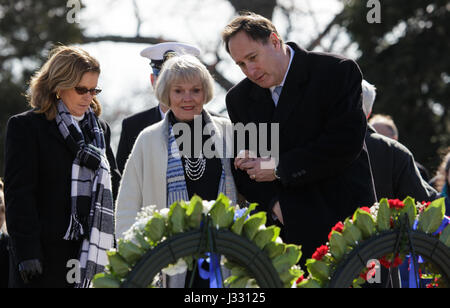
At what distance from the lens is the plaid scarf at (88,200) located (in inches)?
143

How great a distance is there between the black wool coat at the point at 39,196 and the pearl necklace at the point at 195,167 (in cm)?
58

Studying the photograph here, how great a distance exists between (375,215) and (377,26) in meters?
9.93

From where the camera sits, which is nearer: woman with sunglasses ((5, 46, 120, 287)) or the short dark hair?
the short dark hair

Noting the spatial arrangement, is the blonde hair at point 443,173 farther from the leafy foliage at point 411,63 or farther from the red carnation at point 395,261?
the leafy foliage at point 411,63

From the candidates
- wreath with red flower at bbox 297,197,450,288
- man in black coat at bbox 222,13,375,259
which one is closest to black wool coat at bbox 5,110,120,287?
man in black coat at bbox 222,13,375,259

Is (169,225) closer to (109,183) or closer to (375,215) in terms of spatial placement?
(375,215)

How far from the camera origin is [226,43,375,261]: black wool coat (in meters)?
3.20

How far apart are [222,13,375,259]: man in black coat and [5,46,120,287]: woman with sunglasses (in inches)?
29.8

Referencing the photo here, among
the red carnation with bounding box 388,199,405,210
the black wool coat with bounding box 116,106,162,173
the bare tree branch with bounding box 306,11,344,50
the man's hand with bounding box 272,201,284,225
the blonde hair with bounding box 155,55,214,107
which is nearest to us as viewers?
the red carnation with bounding box 388,199,405,210

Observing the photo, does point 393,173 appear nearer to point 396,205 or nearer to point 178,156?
point 178,156

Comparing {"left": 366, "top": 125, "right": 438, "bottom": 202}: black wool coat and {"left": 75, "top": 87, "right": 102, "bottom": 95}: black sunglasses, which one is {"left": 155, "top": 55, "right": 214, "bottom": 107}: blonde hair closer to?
{"left": 75, "top": 87, "right": 102, "bottom": 95}: black sunglasses

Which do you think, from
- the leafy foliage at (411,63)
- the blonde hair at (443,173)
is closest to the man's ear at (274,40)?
the blonde hair at (443,173)

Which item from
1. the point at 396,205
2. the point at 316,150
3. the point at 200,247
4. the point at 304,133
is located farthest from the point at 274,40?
the point at 200,247

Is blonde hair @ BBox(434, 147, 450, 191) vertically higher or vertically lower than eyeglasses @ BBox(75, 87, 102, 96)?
higher
